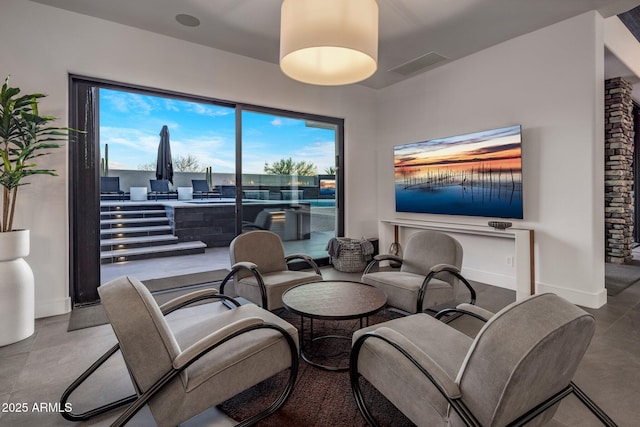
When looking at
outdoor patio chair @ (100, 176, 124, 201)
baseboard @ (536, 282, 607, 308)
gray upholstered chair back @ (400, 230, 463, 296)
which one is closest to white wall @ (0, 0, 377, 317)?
gray upholstered chair back @ (400, 230, 463, 296)

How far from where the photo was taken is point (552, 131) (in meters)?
3.82

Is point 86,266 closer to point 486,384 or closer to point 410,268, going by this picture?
point 410,268

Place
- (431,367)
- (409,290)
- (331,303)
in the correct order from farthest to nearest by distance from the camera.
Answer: (409,290), (331,303), (431,367)

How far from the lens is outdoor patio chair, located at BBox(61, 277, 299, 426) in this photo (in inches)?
59.6

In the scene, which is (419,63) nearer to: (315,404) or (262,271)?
(262,271)

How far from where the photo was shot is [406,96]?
550 cm

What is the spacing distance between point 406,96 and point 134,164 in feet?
24.6

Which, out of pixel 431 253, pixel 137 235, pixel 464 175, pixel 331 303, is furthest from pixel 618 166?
pixel 137 235

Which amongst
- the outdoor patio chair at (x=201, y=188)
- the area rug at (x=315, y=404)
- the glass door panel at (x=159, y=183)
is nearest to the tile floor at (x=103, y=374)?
the area rug at (x=315, y=404)

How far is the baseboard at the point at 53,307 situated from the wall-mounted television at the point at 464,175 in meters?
4.63

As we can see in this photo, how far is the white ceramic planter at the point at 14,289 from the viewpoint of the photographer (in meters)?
2.76

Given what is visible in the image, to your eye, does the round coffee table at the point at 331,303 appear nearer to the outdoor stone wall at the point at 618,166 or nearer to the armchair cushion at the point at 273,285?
the armchair cushion at the point at 273,285

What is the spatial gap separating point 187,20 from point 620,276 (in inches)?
260

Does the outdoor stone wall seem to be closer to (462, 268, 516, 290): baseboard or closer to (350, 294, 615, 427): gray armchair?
(462, 268, 516, 290): baseboard
